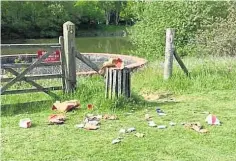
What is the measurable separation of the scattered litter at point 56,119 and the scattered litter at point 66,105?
0.36 metres

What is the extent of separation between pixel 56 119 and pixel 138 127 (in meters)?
1.20

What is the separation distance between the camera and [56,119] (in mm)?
5852

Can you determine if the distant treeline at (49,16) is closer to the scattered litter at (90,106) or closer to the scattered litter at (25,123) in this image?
the scattered litter at (90,106)

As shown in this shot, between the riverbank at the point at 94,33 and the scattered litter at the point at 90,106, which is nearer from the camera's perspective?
the scattered litter at the point at 90,106

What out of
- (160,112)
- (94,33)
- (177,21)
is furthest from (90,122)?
(94,33)

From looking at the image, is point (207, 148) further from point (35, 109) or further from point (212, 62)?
point (212, 62)

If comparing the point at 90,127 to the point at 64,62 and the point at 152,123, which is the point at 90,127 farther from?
the point at 64,62

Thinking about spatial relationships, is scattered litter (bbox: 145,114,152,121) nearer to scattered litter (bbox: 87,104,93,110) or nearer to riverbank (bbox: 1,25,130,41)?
scattered litter (bbox: 87,104,93,110)

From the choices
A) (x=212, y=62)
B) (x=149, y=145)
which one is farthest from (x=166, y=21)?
(x=149, y=145)

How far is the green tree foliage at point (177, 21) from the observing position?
56.0 ft

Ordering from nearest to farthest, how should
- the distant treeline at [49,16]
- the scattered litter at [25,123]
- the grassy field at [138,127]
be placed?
A: the grassy field at [138,127], the scattered litter at [25,123], the distant treeline at [49,16]

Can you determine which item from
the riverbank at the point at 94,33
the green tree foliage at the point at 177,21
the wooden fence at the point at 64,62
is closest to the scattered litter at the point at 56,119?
the wooden fence at the point at 64,62

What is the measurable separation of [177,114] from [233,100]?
1.61 meters

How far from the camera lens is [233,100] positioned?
7.41 metres
